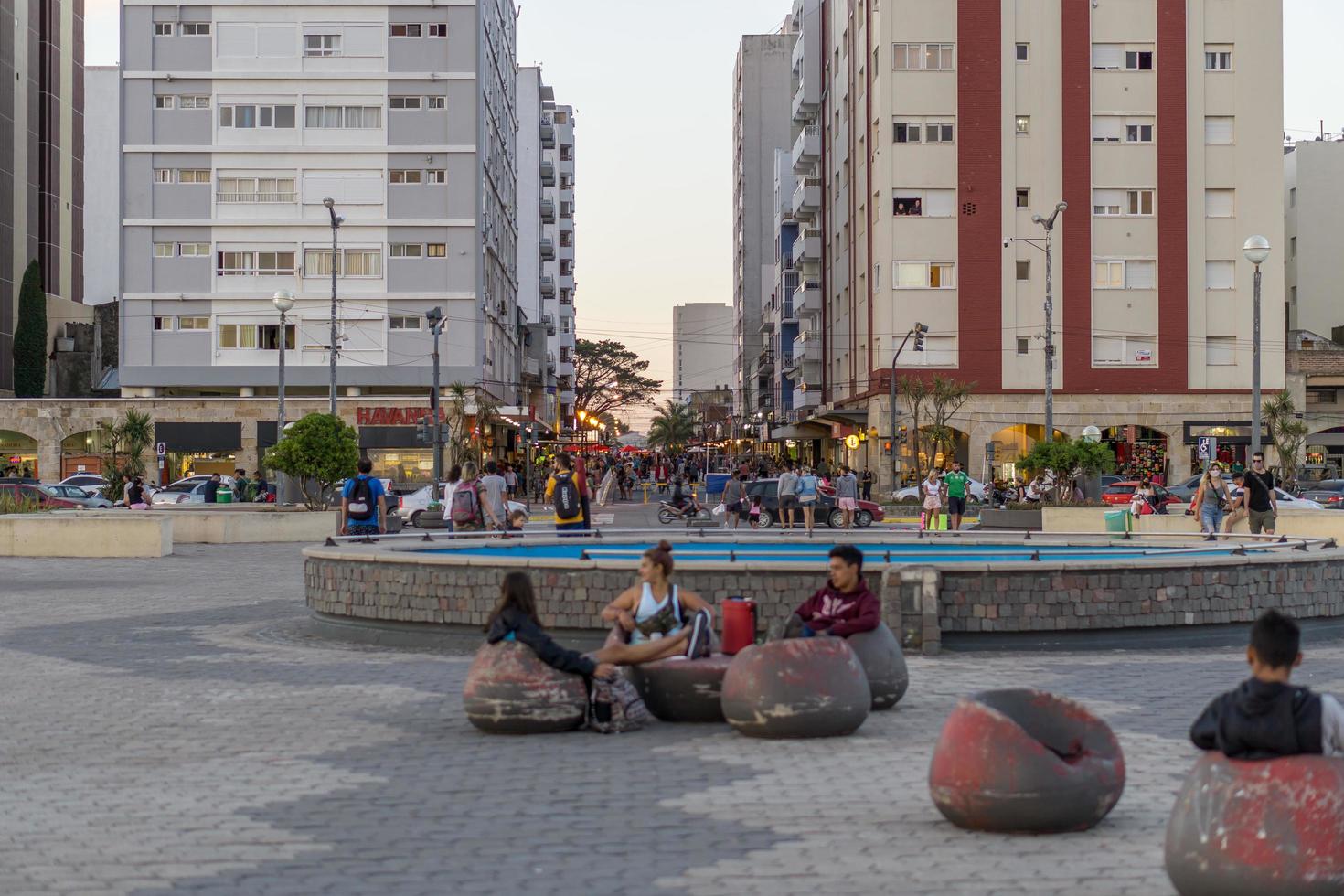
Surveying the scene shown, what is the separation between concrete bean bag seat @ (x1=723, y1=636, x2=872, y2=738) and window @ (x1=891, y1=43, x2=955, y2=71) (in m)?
55.6

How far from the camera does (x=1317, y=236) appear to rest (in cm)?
8856

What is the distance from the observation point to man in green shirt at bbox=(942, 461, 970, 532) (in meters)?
35.6

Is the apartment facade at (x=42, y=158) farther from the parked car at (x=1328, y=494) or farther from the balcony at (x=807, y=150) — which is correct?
the parked car at (x=1328, y=494)

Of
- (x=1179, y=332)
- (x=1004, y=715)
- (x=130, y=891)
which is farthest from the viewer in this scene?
(x=1179, y=332)

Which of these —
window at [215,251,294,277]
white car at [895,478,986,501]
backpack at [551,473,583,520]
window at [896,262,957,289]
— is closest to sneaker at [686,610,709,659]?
backpack at [551,473,583,520]

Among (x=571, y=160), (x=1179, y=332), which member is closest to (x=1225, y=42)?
(x=1179, y=332)

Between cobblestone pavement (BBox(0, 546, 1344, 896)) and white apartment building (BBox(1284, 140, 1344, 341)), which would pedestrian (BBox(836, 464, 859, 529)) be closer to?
cobblestone pavement (BBox(0, 546, 1344, 896))

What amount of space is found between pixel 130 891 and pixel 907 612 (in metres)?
9.30

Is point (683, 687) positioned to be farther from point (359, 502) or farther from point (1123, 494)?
point (1123, 494)

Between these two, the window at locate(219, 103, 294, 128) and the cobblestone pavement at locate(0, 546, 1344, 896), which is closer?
the cobblestone pavement at locate(0, 546, 1344, 896)

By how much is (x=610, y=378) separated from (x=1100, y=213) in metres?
74.7

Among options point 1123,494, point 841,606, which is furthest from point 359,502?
point 1123,494

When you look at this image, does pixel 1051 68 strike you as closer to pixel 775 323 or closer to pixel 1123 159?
pixel 1123 159

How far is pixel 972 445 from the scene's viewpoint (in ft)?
202
